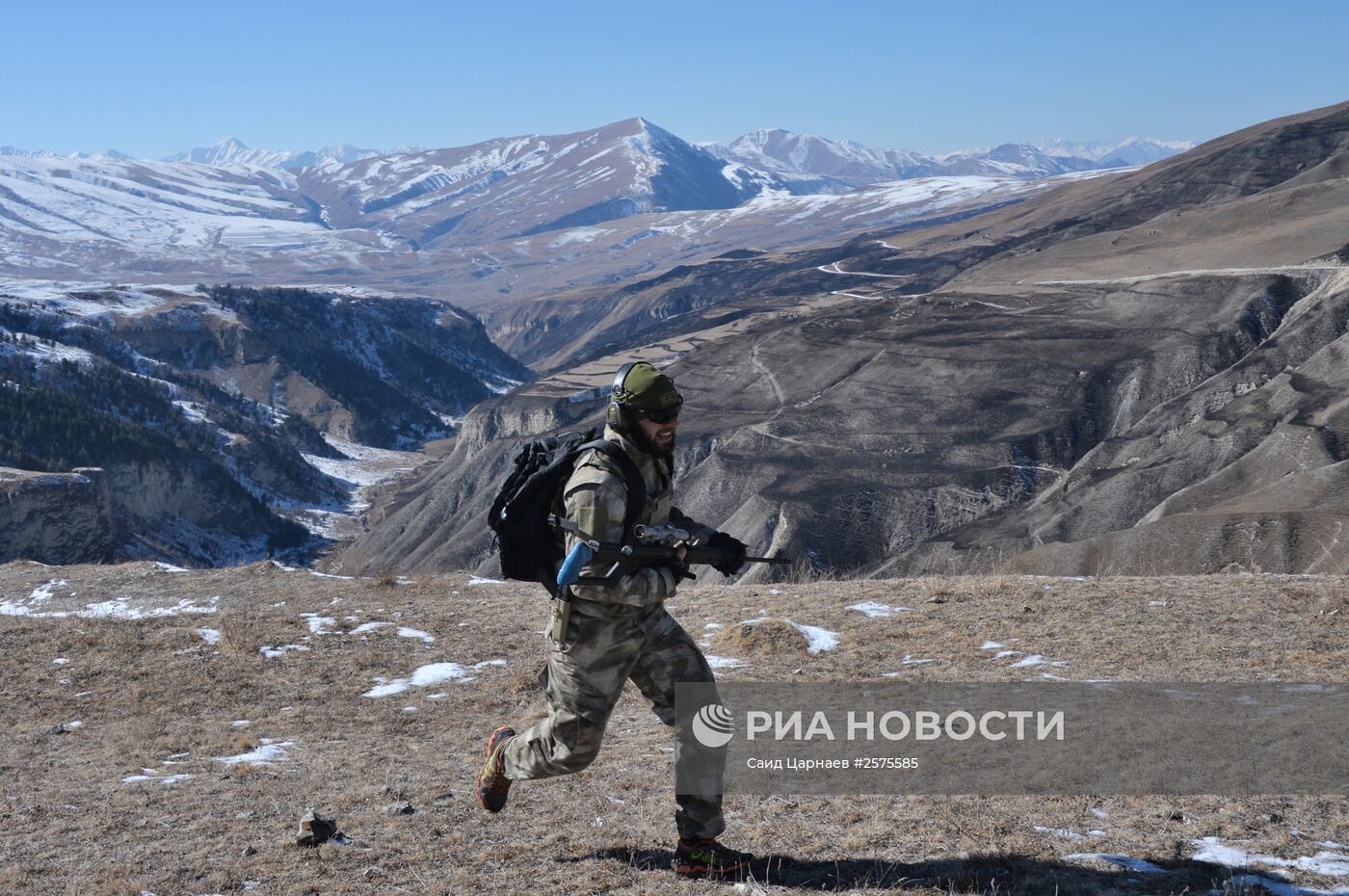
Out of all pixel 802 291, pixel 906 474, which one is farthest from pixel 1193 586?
pixel 802 291

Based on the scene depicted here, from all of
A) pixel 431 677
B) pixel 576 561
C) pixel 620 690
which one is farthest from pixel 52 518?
pixel 576 561

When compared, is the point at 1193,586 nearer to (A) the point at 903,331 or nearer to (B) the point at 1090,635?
(B) the point at 1090,635

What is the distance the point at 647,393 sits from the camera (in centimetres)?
608

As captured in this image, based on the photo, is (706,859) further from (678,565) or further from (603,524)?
(603,524)

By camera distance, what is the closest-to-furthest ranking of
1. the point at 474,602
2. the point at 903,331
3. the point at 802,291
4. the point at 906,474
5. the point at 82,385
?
the point at 474,602, the point at 906,474, the point at 903,331, the point at 82,385, the point at 802,291

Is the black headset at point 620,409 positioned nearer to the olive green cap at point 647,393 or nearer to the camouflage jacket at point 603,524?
the olive green cap at point 647,393

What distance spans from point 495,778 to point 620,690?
3.56ft

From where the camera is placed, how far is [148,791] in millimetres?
8039

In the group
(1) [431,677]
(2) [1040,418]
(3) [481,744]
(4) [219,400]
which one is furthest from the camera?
(4) [219,400]

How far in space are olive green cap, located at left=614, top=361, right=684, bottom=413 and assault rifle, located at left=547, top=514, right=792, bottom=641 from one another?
2.22ft

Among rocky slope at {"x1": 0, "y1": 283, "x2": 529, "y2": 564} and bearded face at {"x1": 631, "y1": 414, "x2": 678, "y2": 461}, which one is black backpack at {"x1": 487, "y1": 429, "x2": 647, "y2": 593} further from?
rocky slope at {"x1": 0, "y1": 283, "x2": 529, "y2": 564}

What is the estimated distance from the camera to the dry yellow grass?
237 inches

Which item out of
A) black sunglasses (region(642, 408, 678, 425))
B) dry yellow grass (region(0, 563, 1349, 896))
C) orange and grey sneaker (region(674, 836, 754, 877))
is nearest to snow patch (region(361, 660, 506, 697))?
dry yellow grass (region(0, 563, 1349, 896))

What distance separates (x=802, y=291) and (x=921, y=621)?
146 meters
